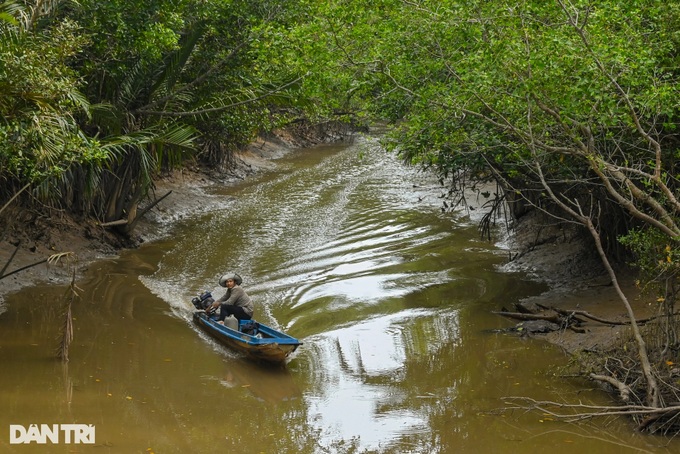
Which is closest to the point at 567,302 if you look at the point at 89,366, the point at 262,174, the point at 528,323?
the point at 528,323

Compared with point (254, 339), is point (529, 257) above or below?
below


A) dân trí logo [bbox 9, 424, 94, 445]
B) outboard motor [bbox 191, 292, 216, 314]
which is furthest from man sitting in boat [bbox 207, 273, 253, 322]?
dân trí logo [bbox 9, 424, 94, 445]

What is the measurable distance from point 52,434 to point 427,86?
640 cm

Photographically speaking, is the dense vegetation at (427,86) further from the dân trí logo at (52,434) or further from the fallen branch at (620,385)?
the dân trí logo at (52,434)

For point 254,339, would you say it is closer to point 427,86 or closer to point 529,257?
point 427,86

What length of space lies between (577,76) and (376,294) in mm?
6613

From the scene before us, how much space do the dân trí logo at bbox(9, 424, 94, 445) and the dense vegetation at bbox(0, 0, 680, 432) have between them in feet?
10.9

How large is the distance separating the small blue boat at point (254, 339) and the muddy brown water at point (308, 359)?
18 centimetres

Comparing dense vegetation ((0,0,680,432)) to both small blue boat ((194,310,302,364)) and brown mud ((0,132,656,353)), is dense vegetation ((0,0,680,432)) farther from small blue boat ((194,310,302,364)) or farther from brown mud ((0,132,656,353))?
small blue boat ((194,310,302,364))

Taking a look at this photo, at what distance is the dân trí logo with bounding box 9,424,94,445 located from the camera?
802cm

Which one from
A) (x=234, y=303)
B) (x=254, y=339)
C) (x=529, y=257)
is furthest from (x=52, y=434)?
(x=529, y=257)

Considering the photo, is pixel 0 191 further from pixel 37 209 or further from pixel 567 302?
pixel 567 302

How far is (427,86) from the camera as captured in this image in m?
11.0

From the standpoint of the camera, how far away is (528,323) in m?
12.4
